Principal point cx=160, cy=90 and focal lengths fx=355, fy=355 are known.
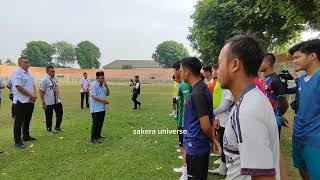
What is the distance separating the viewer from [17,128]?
9.04 meters

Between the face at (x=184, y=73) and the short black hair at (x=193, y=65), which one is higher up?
the short black hair at (x=193, y=65)

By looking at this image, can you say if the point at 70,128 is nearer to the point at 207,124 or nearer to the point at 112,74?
the point at 207,124

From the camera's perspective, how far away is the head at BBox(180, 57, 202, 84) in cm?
454

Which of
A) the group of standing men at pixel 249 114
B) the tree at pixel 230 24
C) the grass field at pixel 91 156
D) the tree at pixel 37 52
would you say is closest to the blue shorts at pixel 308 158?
the group of standing men at pixel 249 114

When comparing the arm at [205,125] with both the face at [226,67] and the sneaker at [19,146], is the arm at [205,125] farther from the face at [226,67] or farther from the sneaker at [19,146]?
the sneaker at [19,146]

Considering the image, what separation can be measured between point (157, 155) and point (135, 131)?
3.77 m

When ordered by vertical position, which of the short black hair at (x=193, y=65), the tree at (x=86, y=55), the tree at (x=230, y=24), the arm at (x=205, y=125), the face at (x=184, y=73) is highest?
the tree at (x=86, y=55)

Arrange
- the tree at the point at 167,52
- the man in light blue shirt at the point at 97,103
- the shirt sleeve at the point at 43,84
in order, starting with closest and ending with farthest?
1. the man in light blue shirt at the point at 97,103
2. the shirt sleeve at the point at 43,84
3. the tree at the point at 167,52

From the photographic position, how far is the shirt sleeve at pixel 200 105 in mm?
4090

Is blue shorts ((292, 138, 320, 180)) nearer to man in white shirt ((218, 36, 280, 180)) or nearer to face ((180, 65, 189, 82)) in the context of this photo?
face ((180, 65, 189, 82))

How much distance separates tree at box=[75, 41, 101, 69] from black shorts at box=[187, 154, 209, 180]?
120634 mm

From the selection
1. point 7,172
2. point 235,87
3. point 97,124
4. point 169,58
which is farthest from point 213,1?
point 169,58

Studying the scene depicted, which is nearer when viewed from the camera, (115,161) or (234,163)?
(234,163)

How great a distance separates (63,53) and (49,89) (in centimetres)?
11555
